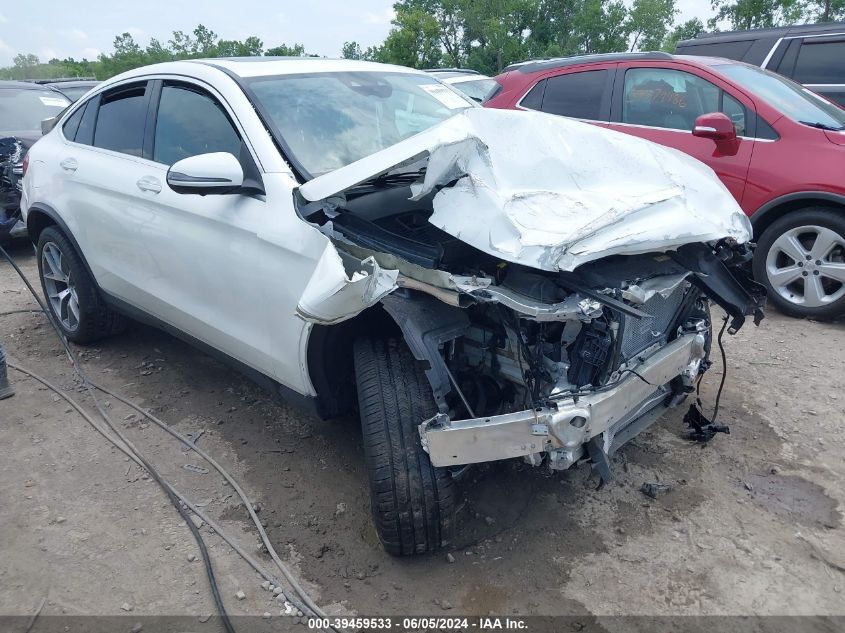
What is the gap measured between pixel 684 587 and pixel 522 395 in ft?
3.01

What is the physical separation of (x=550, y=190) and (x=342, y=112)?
128 centimetres

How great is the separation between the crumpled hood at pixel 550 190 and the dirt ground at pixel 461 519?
1.19 m

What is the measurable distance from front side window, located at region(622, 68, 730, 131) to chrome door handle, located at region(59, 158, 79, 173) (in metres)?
4.17

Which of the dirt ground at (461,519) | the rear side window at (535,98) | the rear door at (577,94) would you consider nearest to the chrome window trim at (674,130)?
the rear door at (577,94)

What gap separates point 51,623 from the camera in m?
2.44

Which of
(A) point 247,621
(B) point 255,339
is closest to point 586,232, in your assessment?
(B) point 255,339

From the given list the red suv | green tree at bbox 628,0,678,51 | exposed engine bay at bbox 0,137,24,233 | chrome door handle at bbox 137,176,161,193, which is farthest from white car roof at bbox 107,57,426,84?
green tree at bbox 628,0,678,51

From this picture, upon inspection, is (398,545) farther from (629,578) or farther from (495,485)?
(629,578)

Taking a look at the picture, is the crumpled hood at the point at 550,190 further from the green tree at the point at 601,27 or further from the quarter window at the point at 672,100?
the green tree at the point at 601,27

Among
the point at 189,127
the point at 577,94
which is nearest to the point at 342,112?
the point at 189,127

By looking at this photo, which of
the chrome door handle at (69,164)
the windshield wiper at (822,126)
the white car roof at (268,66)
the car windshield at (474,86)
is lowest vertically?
the car windshield at (474,86)

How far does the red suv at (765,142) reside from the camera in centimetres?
463

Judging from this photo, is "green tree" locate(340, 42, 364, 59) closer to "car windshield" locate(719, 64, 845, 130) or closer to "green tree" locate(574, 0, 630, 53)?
"green tree" locate(574, 0, 630, 53)

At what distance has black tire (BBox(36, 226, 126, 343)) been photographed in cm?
441
